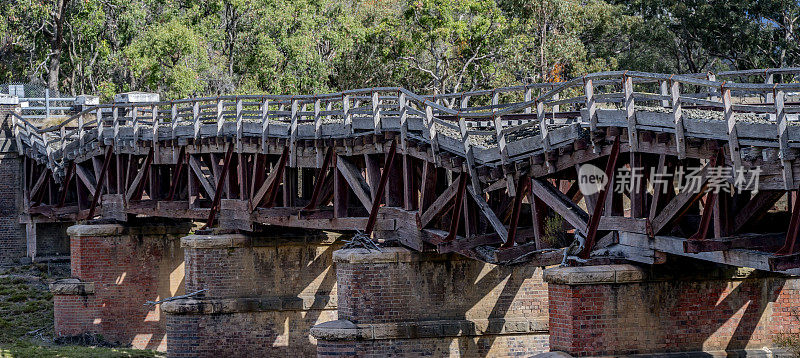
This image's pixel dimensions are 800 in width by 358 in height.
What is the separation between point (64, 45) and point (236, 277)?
108 feet

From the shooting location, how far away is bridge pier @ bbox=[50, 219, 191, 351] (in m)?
28.4

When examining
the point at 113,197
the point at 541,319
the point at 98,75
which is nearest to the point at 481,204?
the point at 541,319

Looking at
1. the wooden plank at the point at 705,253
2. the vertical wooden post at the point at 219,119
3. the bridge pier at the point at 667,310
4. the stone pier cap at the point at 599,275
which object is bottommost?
the bridge pier at the point at 667,310

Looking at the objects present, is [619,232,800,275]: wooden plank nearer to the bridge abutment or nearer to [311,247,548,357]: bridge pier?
[311,247,548,357]: bridge pier

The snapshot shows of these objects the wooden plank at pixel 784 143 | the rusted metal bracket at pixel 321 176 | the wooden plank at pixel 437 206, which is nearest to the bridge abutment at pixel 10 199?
the rusted metal bracket at pixel 321 176

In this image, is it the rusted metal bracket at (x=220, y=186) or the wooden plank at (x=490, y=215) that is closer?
the wooden plank at (x=490, y=215)

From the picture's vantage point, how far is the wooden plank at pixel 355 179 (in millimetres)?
19461

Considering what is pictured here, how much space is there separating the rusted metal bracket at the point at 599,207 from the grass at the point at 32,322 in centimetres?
1353

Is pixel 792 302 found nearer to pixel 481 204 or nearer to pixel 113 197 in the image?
pixel 481 204

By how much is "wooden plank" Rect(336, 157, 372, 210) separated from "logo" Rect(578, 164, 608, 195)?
563 centimetres

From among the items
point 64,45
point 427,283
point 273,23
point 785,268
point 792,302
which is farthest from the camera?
point 64,45

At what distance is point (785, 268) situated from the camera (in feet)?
38.5

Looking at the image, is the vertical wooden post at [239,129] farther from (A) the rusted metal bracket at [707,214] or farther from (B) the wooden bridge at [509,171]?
(A) the rusted metal bracket at [707,214]

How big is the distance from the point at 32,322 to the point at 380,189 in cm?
1466
